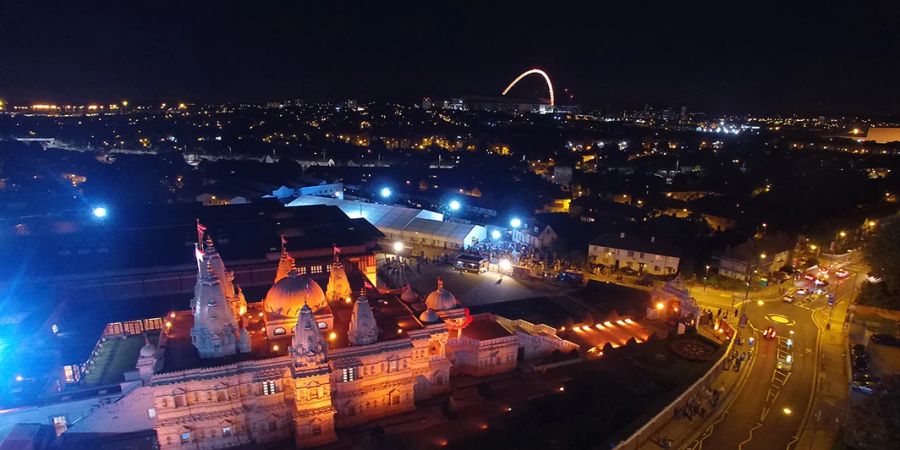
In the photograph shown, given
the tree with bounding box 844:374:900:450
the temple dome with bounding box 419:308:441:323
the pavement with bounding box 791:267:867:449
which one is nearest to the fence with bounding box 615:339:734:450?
the pavement with bounding box 791:267:867:449

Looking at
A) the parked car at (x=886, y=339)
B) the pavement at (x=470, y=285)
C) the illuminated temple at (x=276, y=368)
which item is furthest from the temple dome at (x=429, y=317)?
the parked car at (x=886, y=339)

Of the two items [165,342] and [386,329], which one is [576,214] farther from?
[165,342]

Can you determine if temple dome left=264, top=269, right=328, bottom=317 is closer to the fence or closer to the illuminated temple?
the illuminated temple

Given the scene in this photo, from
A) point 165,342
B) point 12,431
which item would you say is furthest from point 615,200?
point 12,431

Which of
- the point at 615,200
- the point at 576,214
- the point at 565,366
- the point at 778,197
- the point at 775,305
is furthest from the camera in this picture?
the point at 615,200

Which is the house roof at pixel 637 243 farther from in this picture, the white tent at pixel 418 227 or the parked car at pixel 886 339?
the parked car at pixel 886 339

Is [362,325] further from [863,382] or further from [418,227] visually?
[418,227]

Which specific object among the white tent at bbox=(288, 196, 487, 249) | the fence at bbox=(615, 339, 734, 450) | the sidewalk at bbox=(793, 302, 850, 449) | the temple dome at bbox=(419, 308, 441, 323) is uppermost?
the white tent at bbox=(288, 196, 487, 249)
